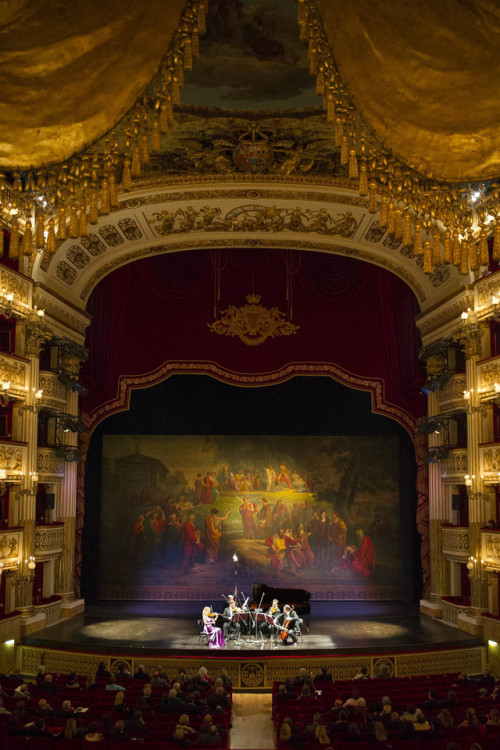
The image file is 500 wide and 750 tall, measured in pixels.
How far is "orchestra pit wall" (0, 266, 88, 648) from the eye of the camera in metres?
15.4

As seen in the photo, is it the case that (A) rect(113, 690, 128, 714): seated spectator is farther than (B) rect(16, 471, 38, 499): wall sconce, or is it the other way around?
(B) rect(16, 471, 38, 499): wall sconce

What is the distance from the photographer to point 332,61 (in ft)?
26.7

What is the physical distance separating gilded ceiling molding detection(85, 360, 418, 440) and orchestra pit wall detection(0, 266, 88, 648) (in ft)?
9.57

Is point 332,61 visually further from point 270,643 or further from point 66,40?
point 270,643

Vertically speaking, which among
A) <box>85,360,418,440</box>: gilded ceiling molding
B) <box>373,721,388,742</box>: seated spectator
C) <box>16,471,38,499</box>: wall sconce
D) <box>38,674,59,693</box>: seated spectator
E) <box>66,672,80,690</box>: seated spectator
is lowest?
<box>66,672,80,690</box>: seated spectator

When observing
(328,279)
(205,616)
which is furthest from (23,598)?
(328,279)

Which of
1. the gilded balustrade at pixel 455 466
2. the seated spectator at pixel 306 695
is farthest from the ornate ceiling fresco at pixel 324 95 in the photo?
the gilded balustrade at pixel 455 466

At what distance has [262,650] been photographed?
46.9 ft

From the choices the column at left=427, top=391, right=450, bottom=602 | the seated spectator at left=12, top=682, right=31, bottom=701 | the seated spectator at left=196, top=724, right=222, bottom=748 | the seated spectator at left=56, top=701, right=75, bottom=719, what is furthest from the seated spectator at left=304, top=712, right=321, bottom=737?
the column at left=427, top=391, right=450, bottom=602

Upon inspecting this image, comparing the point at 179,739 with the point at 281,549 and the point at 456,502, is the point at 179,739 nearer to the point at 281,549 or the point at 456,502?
the point at 456,502

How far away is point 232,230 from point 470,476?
927 cm

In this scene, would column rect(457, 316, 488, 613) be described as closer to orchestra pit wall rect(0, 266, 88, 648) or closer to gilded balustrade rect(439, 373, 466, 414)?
gilded balustrade rect(439, 373, 466, 414)

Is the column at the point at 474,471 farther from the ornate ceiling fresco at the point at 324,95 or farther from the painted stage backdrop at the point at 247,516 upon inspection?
the ornate ceiling fresco at the point at 324,95

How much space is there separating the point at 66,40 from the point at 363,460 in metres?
16.5
